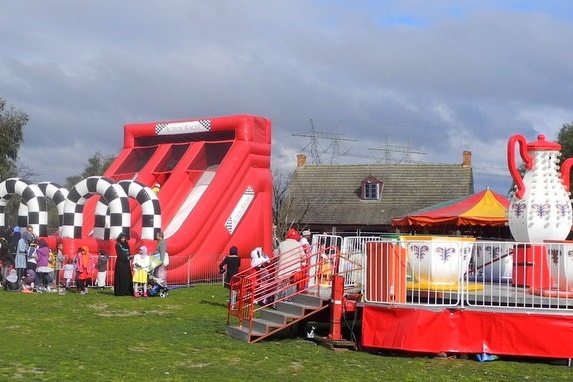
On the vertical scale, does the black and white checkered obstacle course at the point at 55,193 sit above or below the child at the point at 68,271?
above

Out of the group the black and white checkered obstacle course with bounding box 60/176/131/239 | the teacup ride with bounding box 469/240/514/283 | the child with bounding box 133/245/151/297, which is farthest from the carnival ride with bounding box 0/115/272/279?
the teacup ride with bounding box 469/240/514/283

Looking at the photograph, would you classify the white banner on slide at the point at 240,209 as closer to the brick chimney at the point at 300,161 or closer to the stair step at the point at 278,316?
the stair step at the point at 278,316

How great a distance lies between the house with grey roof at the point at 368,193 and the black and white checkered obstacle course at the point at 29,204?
19370mm

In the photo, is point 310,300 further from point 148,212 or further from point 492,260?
point 148,212

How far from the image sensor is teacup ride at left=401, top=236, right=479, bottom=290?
11.6 metres

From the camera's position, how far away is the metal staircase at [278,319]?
→ 1225 centimetres

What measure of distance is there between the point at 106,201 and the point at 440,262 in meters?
12.2

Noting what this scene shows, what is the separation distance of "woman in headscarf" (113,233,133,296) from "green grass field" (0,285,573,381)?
3436mm

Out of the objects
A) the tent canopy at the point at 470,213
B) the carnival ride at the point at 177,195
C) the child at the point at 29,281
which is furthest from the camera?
the carnival ride at the point at 177,195

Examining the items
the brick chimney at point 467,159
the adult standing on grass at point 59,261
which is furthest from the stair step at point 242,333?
the brick chimney at point 467,159

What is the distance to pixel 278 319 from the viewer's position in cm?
1260

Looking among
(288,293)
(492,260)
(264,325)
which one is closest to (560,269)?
(492,260)

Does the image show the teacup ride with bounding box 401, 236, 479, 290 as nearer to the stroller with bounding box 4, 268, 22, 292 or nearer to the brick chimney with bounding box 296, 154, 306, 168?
the stroller with bounding box 4, 268, 22, 292

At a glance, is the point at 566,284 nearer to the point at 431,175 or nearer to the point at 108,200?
the point at 108,200
